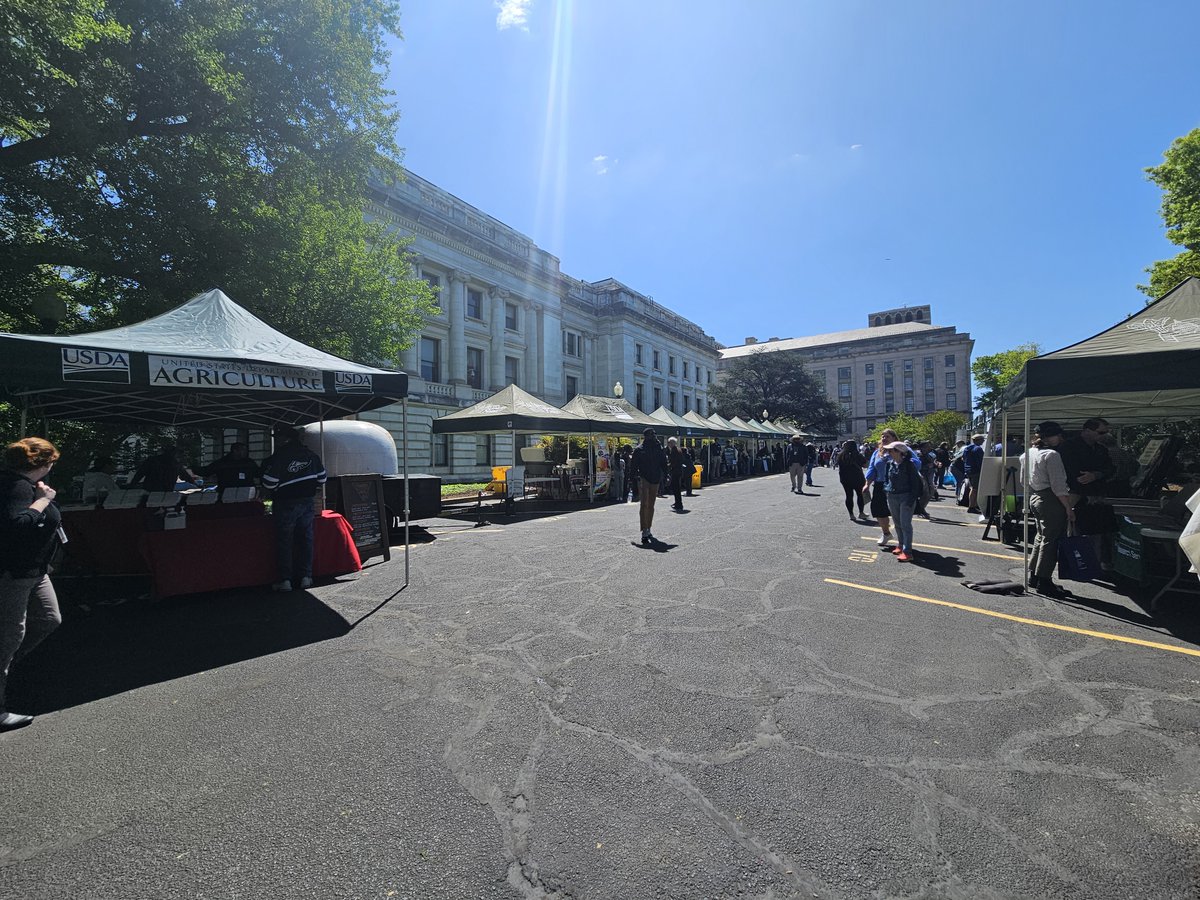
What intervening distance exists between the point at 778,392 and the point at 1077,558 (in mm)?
68222

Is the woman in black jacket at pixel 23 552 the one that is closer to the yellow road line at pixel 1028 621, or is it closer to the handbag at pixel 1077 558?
the yellow road line at pixel 1028 621

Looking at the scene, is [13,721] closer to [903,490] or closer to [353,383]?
[353,383]

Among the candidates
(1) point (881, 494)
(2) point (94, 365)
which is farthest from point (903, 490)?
(2) point (94, 365)

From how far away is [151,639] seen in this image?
4.67m

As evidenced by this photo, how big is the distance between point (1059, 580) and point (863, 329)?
394 ft

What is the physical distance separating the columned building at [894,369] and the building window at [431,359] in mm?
67195

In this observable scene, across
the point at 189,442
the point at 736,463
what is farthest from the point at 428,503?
the point at 736,463

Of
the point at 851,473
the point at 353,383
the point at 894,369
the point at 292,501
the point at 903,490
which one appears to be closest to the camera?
the point at 292,501

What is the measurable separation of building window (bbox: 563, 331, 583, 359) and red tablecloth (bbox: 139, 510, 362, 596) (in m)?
40.7

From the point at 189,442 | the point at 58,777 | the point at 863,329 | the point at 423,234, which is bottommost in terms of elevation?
the point at 58,777

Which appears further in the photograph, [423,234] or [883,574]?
[423,234]

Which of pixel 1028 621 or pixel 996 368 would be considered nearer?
pixel 1028 621

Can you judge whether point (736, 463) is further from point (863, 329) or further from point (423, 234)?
point (863, 329)

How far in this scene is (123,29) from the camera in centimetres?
947
